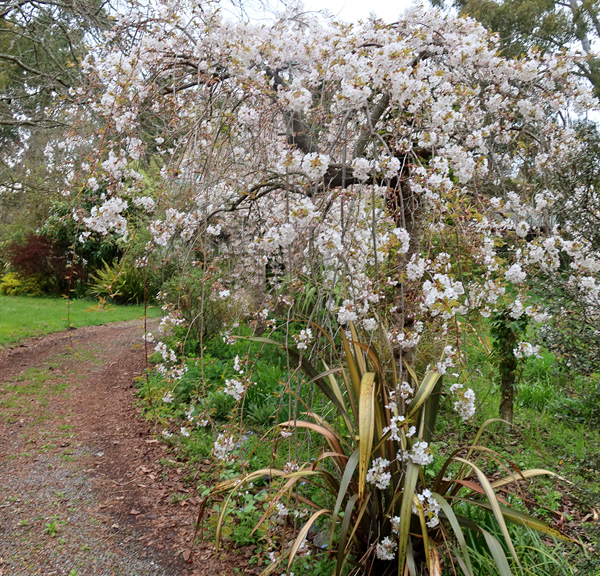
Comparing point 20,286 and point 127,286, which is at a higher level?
point 127,286

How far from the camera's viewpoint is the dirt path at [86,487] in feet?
7.21

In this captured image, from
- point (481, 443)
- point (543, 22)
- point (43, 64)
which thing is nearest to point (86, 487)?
point (481, 443)

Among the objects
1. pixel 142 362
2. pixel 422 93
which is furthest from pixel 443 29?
pixel 142 362

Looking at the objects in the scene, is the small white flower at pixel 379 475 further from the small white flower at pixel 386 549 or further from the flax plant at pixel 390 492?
the small white flower at pixel 386 549

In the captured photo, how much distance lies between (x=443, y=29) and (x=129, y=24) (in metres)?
1.81

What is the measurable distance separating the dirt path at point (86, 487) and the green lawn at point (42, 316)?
1.41 metres

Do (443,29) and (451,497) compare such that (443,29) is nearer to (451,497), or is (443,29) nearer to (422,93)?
(422,93)

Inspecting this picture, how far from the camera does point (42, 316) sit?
7.28 metres

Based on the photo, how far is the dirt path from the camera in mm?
2197

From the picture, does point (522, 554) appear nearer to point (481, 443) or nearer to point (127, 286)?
point (481, 443)

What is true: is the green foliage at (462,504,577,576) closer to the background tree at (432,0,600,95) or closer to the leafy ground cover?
the leafy ground cover

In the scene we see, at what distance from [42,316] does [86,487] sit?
5.40m

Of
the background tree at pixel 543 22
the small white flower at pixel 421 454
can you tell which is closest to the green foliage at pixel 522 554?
the small white flower at pixel 421 454

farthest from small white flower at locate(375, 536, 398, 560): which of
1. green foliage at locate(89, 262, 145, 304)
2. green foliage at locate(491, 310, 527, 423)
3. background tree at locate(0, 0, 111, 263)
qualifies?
green foliage at locate(89, 262, 145, 304)
